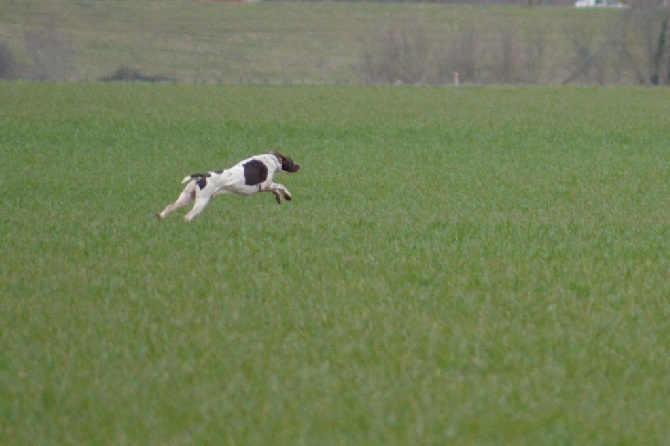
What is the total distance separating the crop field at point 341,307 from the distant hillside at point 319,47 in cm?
4551

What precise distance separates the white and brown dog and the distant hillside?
4849cm

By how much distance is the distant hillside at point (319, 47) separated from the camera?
214 ft

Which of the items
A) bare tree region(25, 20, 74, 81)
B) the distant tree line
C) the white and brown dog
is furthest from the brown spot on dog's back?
the distant tree line

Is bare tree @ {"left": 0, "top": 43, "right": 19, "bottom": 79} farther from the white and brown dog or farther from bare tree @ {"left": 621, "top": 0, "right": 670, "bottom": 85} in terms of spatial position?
the white and brown dog

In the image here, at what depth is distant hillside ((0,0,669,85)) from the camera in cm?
6531

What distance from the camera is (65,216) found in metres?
13.8

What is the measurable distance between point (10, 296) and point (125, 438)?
3572 mm

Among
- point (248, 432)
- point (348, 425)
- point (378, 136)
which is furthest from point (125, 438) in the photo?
point (378, 136)

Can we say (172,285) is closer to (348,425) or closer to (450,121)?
(348,425)

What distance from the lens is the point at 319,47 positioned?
2832 inches

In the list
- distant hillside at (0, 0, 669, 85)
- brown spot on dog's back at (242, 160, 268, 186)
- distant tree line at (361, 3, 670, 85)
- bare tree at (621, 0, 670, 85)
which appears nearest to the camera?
brown spot on dog's back at (242, 160, 268, 186)

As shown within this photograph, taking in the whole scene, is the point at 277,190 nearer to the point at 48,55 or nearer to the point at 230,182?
the point at 230,182

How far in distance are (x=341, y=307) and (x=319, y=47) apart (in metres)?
64.4

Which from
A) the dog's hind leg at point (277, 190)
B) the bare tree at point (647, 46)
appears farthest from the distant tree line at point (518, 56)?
the dog's hind leg at point (277, 190)
